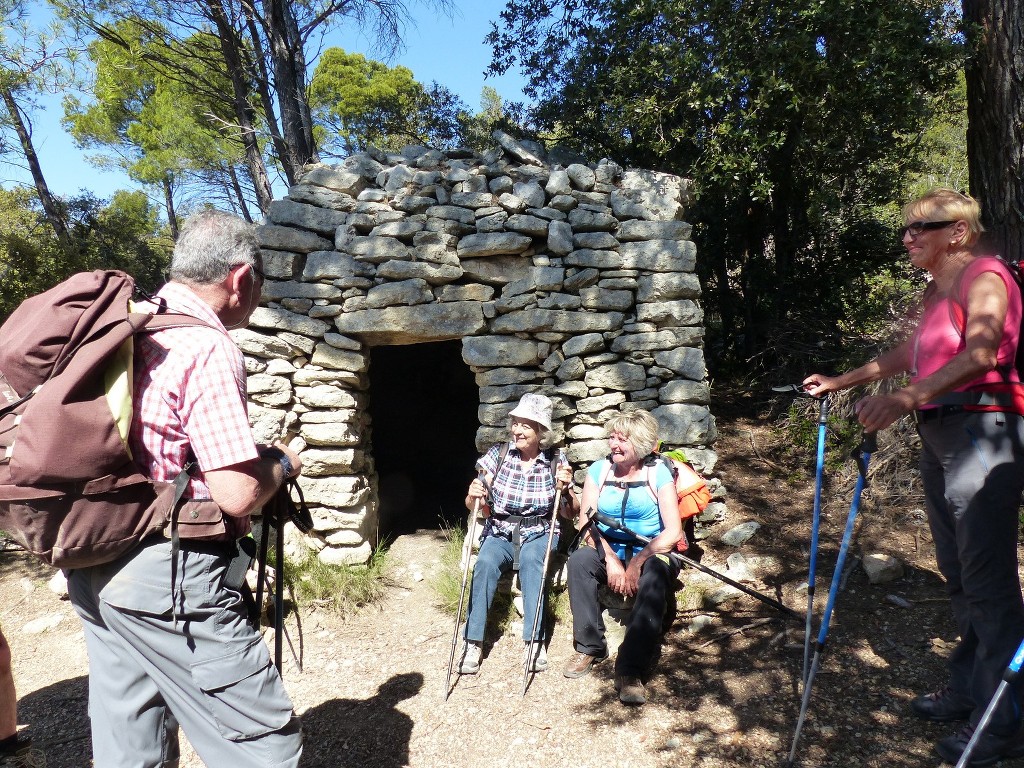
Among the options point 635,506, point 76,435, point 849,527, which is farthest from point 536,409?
point 76,435

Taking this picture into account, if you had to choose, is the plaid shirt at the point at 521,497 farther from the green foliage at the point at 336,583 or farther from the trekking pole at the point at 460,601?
the green foliage at the point at 336,583

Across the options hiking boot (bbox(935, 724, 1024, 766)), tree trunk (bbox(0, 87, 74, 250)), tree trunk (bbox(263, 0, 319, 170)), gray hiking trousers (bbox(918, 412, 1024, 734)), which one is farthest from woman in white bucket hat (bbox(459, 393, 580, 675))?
tree trunk (bbox(0, 87, 74, 250))

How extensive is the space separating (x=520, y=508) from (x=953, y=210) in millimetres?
2455

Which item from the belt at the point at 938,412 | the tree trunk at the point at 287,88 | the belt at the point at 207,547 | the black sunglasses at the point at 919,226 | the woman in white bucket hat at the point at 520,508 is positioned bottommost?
the woman in white bucket hat at the point at 520,508

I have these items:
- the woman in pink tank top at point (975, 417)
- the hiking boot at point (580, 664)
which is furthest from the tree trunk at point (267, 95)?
the woman in pink tank top at point (975, 417)

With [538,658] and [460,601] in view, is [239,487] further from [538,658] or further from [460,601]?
[538,658]

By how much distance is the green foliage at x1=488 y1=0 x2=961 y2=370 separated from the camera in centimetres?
473

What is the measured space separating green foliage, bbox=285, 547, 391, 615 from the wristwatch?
2.47m

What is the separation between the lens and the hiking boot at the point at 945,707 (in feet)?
8.73

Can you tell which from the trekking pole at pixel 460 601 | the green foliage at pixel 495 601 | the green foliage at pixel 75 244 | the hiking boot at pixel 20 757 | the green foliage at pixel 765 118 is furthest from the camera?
the green foliage at pixel 75 244

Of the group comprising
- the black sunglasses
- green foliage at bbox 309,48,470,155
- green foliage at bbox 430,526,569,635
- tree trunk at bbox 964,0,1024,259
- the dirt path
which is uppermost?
green foliage at bbox 309,48,470,155

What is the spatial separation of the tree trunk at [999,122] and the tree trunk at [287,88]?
612 cm

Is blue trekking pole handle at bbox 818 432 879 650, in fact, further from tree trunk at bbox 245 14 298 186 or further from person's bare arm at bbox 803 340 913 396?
tree trunk at bbox 245 14 298 186

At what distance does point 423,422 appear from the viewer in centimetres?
821
